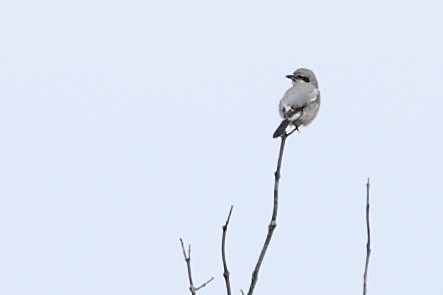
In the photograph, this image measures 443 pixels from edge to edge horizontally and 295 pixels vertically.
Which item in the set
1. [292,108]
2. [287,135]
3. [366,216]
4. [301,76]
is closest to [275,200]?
[366,216]

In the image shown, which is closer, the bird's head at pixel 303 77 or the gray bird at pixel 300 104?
the gray bird at pixel 300 104

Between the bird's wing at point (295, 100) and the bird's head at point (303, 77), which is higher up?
the bird's head at point (303, 77)

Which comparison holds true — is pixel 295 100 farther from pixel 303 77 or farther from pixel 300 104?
pixel 303 77

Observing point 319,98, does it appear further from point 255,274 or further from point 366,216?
point 255,274

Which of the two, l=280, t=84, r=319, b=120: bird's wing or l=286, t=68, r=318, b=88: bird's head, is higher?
l=286, t=68, r=318, b=88: bird's head

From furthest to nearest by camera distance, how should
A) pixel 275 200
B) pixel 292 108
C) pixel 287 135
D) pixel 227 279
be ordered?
pixel 292 108 < pixel 287 135 < pixel 275 200 < pixel 227 279

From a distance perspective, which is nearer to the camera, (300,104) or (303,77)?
(300,104)

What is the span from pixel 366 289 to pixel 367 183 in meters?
0.42

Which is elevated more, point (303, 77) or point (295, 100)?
point (303, 77)

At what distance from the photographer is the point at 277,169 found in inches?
132

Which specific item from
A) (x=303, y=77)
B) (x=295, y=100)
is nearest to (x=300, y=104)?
(x=295, y=100)

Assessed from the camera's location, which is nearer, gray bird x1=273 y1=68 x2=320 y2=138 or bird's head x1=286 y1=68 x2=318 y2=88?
gray bird x1=273 y1=68 x2=320 y2=138

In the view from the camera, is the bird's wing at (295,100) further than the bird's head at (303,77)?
No

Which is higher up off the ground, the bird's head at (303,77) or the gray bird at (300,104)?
the bird's head at (303,77)
